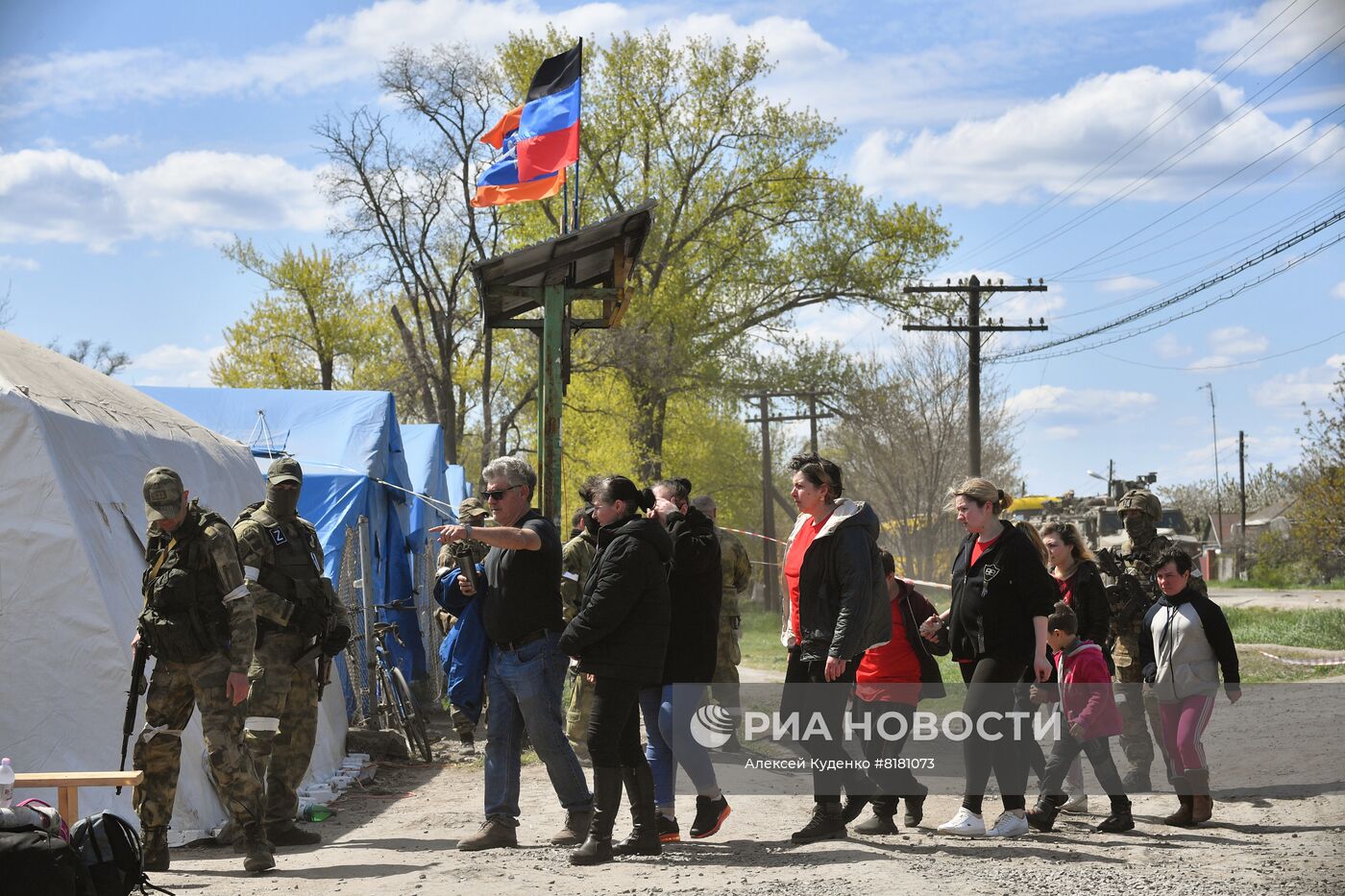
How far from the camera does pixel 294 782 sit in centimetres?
814

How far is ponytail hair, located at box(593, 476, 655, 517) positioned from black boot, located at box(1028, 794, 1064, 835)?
9.07ft

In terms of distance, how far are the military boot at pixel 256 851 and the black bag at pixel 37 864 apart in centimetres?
200

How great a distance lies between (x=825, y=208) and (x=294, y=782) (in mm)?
27868

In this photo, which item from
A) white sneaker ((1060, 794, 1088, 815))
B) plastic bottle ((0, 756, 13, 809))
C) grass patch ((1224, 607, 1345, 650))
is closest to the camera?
plastic bottle ((0, 756, 13, 809))

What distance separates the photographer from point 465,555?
7.24 meters

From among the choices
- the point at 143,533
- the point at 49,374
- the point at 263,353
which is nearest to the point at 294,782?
the point at 143,533

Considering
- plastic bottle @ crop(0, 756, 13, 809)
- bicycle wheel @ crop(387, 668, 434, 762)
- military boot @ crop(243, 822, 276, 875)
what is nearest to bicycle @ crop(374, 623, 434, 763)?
bicycle wheel @ crop(387, 668, 434, 762)

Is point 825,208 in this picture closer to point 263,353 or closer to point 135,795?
point 263,353

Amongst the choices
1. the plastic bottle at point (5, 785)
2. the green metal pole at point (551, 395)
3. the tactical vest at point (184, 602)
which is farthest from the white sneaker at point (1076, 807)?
the plastic bottle at point (5, 785)

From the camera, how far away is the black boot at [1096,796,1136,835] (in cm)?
732

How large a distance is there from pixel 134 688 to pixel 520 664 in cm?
200

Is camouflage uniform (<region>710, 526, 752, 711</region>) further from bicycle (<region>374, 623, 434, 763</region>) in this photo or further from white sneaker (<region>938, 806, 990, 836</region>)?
white sneaker (<region>938, 806, 990, 836</region>)

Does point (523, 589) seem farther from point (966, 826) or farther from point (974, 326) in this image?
point (974, 326)

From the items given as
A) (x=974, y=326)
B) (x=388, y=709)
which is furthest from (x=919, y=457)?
(x=388, y=709)
